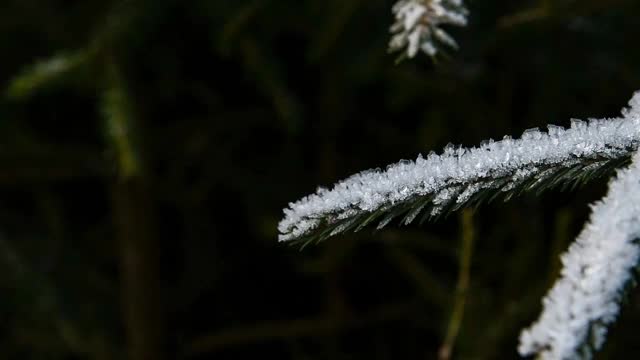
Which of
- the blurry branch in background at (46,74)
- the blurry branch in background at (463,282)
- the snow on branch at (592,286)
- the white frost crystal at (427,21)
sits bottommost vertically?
the snow on branch at (592,286)

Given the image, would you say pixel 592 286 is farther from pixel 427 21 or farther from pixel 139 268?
pixel 139 268

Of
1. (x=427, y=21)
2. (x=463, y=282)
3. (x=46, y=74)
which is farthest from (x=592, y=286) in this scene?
(x=46, y=74)

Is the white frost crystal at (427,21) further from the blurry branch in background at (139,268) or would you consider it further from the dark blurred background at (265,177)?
the blurry branch in background at (139,268)

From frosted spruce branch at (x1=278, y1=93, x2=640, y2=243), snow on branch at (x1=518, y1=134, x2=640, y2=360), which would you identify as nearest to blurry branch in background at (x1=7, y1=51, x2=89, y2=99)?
frosted spruce branch at (x1=278, y1=93, x2=640, y2=243)

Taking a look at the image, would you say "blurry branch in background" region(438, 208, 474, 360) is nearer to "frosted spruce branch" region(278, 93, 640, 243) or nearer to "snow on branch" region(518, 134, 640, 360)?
"frosted spruce branch" region(278, 93, 640, 243)

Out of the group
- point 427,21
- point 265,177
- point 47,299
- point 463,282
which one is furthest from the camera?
point 265,177

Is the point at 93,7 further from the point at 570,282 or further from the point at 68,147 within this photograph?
the point at 570,282

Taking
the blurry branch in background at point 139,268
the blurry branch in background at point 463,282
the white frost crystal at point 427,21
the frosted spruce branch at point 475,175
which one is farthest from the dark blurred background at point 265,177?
the frosted spruce branch at point 475,175
